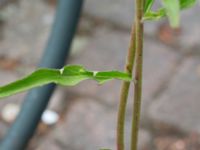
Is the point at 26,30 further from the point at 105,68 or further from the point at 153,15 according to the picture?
the point at 153,15

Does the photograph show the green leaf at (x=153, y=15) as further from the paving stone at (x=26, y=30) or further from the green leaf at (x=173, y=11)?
the paving stone at (x=26, y=30)

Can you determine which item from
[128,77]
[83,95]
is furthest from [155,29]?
[128,77]

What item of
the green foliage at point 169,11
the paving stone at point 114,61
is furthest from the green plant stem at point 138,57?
the paving stone at point 114,61

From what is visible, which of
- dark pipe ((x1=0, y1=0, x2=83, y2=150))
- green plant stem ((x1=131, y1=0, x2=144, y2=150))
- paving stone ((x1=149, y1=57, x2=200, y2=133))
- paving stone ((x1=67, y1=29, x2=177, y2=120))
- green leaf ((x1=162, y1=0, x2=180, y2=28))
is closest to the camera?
green leaf ((x1=162, y1=0, x2=180, y2=28))

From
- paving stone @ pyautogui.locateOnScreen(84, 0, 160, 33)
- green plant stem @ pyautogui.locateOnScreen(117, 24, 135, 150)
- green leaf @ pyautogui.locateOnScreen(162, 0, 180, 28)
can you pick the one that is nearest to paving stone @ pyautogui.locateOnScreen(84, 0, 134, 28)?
paving stone @ pyautogui.locateOnScreen(84, 0, 160, 33)

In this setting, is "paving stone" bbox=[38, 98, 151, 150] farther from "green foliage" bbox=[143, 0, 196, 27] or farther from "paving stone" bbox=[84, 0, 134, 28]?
"green foliage" bbox=[143, 0, 196, 27]

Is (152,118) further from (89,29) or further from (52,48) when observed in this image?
(89,29)

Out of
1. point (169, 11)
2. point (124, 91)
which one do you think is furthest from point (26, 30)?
point (169, 11)
